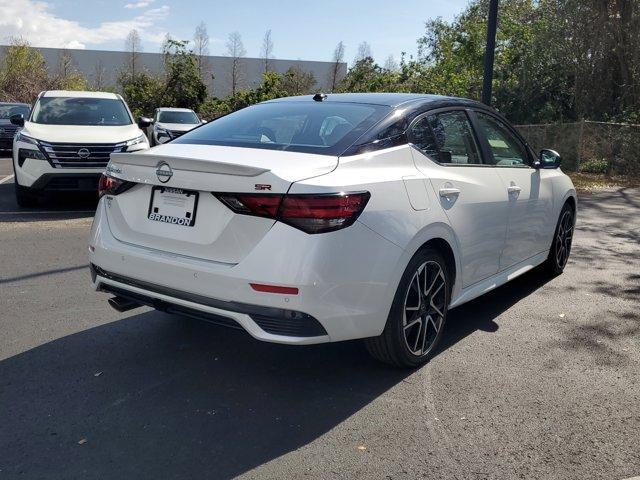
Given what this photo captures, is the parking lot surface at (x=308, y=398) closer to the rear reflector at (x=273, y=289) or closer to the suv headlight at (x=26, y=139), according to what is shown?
the rear reflector at (x=273, y=289)

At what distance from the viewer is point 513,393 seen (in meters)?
3.84

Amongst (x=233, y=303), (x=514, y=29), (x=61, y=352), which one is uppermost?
(x=514, y=29)

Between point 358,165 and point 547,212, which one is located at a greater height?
point 358,165

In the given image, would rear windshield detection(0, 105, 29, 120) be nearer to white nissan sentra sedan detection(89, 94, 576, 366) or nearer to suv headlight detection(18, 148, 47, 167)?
suv headlight detection(18, 148, 47, 167)

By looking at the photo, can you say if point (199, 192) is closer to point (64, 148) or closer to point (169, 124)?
point (64, 148)

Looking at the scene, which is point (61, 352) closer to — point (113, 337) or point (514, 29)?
point (113, 337)

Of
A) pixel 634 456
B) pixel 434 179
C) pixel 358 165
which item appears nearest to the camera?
pixel 634 456

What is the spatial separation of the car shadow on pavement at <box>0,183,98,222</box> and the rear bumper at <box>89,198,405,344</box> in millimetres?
6246

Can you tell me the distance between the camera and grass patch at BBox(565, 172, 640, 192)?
51.6ft

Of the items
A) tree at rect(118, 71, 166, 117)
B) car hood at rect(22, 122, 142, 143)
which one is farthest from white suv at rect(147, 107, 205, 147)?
tree at rect(118, 71, 166, 117)

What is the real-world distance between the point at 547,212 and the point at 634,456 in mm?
3014

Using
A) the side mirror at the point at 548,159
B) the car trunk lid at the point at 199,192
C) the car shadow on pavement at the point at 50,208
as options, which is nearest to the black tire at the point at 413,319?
the car trunk lid at the point at 199,192

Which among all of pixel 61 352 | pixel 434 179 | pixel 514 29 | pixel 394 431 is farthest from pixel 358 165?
pixel 514 29

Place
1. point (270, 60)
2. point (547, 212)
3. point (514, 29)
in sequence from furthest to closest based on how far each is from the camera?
point (270, 60), point (514, 29), point (547, 212)
